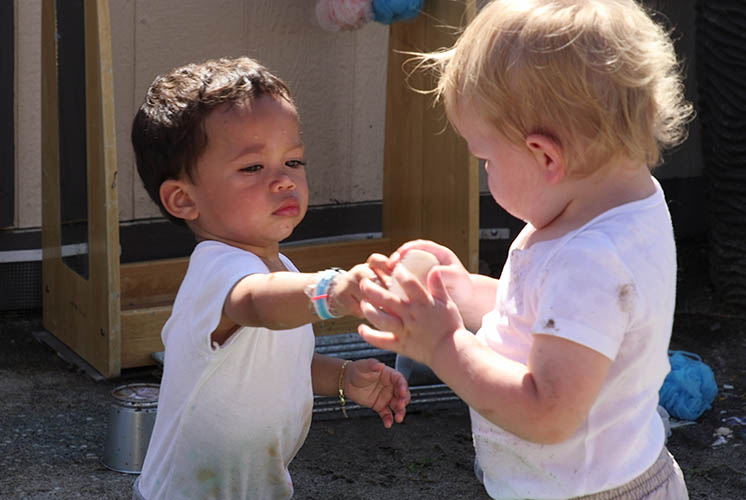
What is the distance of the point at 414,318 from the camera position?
1.54 metres

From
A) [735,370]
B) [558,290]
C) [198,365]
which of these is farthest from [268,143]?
[735,370]

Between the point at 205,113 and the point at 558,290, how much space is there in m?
0.89

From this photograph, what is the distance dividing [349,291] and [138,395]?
171 cm

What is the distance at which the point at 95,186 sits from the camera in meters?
3.89

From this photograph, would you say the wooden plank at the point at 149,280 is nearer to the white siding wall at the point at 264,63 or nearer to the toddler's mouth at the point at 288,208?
the white siding wall at the point at 264,63

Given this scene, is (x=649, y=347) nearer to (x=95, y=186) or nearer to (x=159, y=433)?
(x=159, y=433)

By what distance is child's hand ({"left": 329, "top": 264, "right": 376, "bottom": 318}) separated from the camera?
5.57 ft

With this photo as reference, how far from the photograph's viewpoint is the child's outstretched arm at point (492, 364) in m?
1.44

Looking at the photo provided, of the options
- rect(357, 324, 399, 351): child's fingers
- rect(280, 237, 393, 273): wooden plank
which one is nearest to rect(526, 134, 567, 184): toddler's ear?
→ rect(357, 324, 399, 351): child's fingers

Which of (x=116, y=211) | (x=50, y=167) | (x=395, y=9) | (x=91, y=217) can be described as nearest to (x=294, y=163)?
(x=116, y=211)

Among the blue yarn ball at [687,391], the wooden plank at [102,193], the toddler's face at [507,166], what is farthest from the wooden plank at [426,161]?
the toddler's face at [507,166]

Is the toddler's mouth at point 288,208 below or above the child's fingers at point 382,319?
above

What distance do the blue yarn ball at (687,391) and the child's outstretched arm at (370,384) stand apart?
1772 mm

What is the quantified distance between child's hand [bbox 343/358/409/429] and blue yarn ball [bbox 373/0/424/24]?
2.30m
